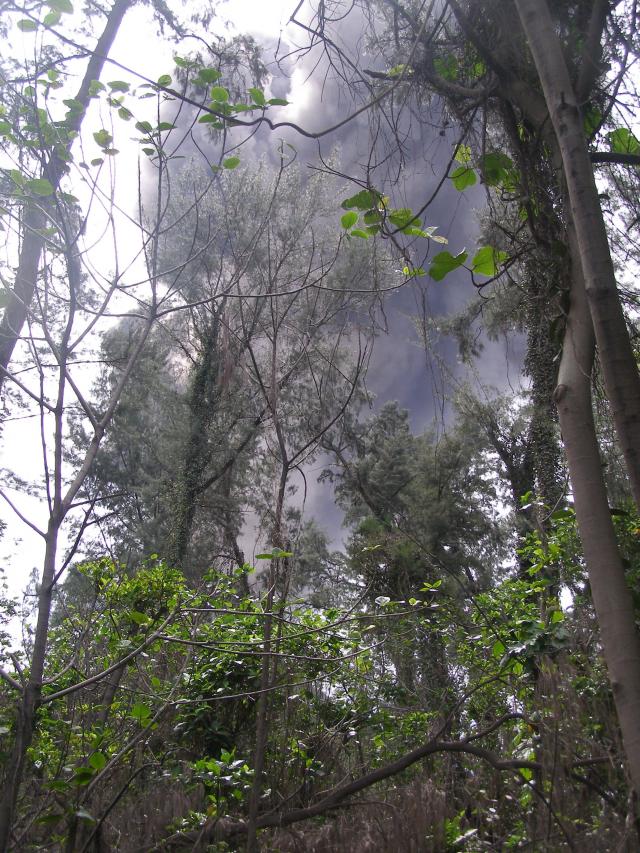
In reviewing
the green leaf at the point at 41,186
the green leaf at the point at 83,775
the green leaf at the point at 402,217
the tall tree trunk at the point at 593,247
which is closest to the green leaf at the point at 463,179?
the green leaf at the point at 402,217

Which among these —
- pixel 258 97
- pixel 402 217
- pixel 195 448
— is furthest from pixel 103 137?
pixel 195 448

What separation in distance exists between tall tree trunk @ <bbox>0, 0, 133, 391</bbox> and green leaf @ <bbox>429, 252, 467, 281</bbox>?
0.97m

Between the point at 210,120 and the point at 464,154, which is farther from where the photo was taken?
the point at 464,154

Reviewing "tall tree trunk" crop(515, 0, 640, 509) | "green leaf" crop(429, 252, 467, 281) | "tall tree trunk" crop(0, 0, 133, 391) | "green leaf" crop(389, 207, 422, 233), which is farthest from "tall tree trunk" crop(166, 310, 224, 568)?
"tall tree trunk" crop(515, 0, 640, 509)

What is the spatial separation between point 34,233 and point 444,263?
1290 mm

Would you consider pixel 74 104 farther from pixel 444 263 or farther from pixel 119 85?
pixel 444 263

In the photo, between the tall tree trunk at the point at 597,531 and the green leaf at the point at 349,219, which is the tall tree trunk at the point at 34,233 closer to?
the green leaf at the point at 349,219

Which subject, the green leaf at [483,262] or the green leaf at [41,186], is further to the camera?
the green leaf at [41,186]

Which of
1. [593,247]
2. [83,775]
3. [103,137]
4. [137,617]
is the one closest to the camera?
[593,247]

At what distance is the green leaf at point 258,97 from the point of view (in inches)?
66.3

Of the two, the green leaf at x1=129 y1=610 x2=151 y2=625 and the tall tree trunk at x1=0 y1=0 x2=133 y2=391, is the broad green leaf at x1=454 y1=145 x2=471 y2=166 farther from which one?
the green leaf at x1=129 y1=610 x2=151 y2=625

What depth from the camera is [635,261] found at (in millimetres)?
2031

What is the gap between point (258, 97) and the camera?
5.63ft

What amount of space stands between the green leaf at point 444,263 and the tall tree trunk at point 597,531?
0.31 m
